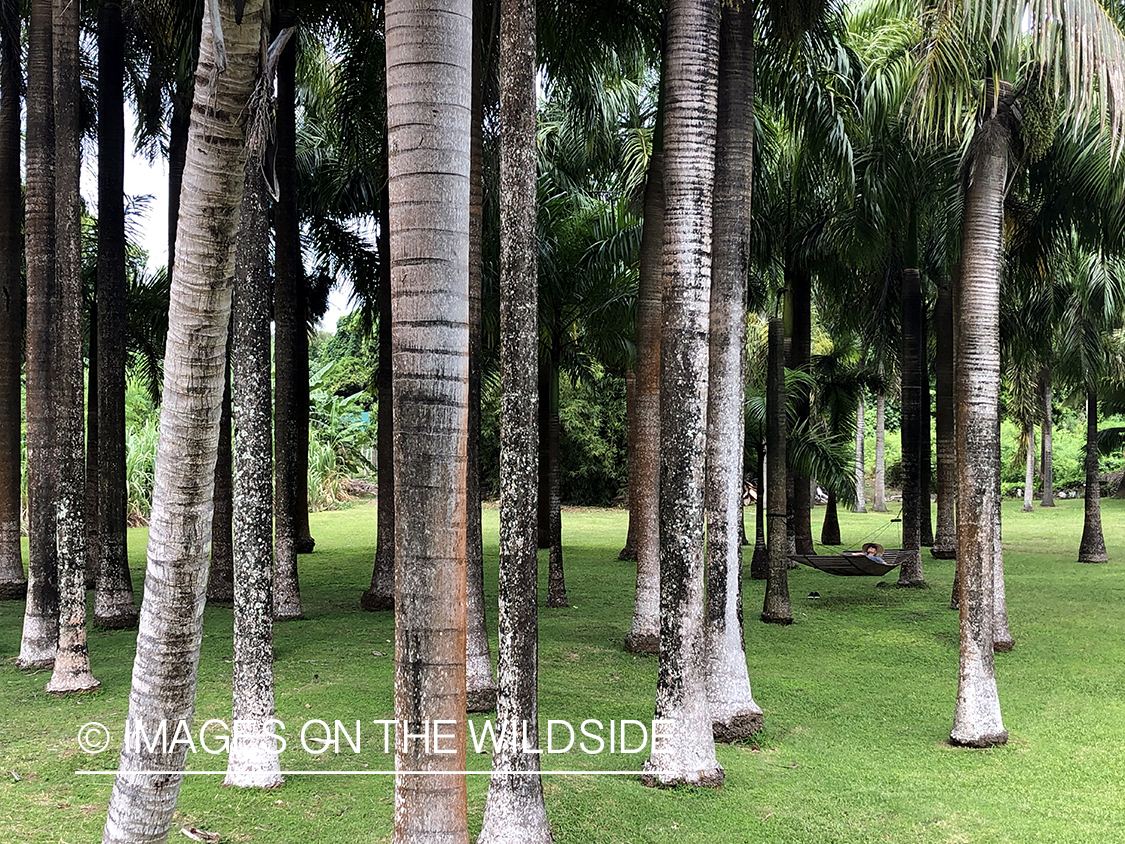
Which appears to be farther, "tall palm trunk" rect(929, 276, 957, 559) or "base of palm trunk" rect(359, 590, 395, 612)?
"tall palm trunk" rect(929, 276, 957, 559)

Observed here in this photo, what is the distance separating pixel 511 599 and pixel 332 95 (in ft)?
41.6

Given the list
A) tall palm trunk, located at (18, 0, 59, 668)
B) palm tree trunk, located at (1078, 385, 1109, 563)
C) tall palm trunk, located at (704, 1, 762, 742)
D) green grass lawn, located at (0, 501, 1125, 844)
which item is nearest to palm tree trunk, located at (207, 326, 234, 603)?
green grass lawn, located at (0, 501, 1125, 844)

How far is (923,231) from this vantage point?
16.3 metres

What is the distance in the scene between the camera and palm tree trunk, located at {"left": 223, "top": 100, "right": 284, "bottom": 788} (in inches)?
253

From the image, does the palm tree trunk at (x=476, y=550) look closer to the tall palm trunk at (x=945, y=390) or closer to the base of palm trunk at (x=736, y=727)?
the base of palm trunk at (x=736, y=727)

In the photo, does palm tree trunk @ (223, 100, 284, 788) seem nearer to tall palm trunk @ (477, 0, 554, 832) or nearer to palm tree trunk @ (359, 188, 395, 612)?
tall palm trunk @ (477, 0, 554, 832)

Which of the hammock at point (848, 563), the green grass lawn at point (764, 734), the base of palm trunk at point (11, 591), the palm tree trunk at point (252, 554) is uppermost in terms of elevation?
the palm tree trunk at point (252, 554)

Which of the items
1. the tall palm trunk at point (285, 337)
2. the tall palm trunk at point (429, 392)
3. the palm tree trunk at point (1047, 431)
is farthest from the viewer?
the palm tree trunk at point (1047, 431)

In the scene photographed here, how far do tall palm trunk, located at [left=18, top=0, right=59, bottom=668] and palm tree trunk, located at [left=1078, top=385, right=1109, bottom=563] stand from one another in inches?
685

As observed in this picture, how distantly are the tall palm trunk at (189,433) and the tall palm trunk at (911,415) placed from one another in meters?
14.8

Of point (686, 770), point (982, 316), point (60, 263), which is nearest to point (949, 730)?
point (686, 770)

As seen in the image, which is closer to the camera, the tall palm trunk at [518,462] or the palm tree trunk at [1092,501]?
the tall palm trunk at [518,462]

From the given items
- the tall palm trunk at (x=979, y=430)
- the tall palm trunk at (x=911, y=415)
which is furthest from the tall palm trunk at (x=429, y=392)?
the tall palm trunk at (x=911, y=415)

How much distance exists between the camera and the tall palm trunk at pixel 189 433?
284 cm
